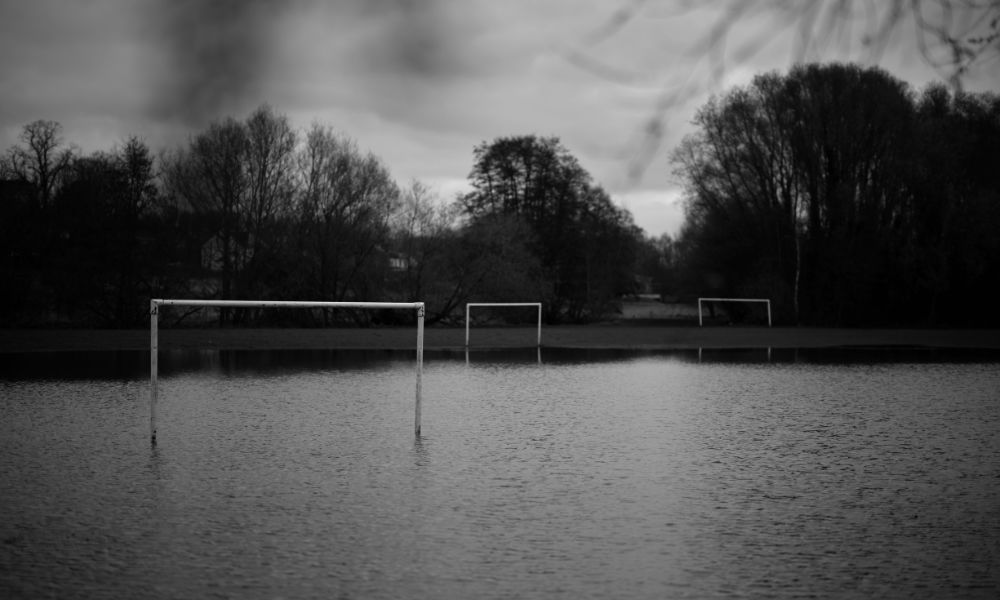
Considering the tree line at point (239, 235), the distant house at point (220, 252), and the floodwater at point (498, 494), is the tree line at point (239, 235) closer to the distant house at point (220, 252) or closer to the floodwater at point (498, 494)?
the distant house at point (220, 252)

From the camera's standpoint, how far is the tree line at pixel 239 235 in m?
34.6

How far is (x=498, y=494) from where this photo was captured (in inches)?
264

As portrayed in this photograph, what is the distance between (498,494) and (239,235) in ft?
114

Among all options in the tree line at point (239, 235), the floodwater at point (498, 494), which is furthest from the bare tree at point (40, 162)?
the floodwater at point (498, 494)

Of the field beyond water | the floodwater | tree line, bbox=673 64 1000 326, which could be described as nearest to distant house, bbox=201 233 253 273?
the field beyond water

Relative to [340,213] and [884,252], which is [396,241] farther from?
[884,252]

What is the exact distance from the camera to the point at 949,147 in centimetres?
3838

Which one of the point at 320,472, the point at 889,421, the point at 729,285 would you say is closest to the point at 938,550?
the point at 320,472

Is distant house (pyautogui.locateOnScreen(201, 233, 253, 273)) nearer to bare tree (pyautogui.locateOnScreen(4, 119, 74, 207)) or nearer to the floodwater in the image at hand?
bare tree (pyautogui.locateOnScreen(4, 119, 74, 207))

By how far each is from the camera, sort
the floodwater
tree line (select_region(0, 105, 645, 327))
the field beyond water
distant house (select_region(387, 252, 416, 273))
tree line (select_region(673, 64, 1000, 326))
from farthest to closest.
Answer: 1. distant house (select_region(387, 252, 416, 273))
2. tree line (select_region(673, 64, 1000, 326))
3. tree line (select_region(0, 105, 645, 327))
4. the field beyond water
5. the floodwater

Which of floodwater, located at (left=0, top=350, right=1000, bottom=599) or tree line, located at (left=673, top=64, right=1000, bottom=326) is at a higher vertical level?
tree line, located at (left=673, top=64, right=1000, bottom=326)

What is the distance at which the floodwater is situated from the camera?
4617 millimetres

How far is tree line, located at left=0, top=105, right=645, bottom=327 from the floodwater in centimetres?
1886

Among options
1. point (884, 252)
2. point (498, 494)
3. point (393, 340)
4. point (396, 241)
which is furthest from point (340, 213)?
point (498, 494)
